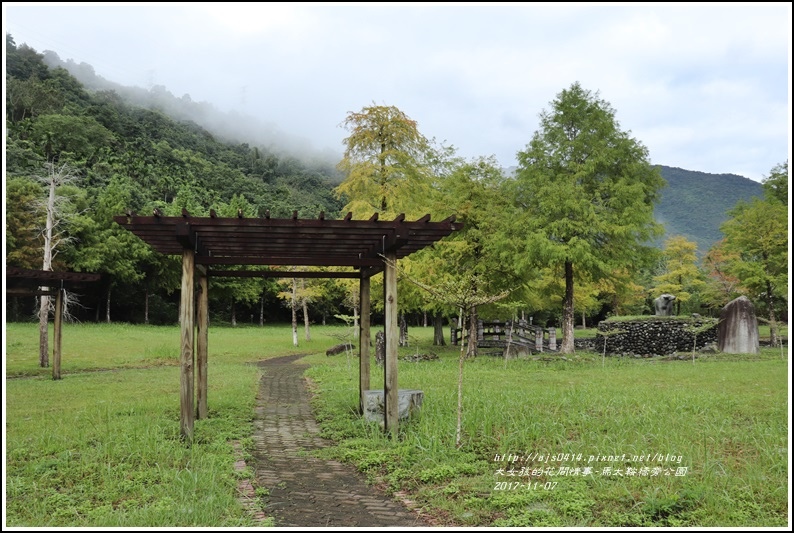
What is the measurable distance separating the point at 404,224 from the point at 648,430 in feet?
13.1

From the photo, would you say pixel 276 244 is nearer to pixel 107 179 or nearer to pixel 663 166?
pixel 107 179

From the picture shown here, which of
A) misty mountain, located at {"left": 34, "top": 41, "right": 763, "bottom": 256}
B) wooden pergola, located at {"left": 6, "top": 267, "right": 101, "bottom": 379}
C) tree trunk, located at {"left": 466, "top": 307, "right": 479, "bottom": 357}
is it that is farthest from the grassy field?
misty mountain, located at {"left": 34, "top": 41, "right": 763, "bottom": 256}

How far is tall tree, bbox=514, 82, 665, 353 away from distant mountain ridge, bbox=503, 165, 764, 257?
83.9 meters

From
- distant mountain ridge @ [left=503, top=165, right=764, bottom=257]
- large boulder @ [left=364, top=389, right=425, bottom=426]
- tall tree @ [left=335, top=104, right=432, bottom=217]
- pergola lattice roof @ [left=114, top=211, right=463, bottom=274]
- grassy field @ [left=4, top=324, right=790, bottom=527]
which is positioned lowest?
grassy field @ [left=4, top=324, right=790, bottom=527]

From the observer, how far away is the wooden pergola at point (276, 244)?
21.3ft

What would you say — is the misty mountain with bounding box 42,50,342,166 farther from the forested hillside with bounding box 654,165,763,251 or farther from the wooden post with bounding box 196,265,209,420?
the wooden post with bounding box 196,265,209,420

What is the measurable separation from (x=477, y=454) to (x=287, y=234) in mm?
3515

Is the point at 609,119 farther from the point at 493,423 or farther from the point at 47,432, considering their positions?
the point at 47,432

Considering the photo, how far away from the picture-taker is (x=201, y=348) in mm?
8867

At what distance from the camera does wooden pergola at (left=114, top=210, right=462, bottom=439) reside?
648cm

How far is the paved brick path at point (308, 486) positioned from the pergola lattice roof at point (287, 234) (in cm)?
256

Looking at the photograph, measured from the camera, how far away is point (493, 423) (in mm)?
7227

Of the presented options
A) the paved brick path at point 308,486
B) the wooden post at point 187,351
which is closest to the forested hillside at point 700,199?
the paved brick path at point 308,486

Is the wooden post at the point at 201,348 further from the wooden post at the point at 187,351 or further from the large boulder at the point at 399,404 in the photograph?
the large boulder at the point at 399,404
